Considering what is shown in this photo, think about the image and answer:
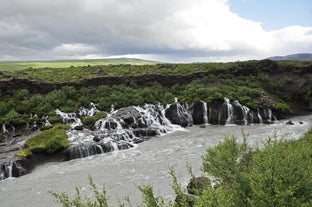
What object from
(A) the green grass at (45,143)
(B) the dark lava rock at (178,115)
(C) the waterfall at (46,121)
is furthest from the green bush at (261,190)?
(B) the dark lava rock at (178,115)

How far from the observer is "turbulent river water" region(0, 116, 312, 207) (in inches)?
985

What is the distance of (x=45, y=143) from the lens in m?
36.2

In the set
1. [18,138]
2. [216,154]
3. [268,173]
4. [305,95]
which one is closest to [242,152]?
[216,154]

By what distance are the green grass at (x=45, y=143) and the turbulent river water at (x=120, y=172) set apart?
7.66 feet

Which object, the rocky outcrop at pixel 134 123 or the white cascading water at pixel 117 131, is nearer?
the rocky outcrop at pixel 134 123

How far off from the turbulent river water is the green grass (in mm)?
2335

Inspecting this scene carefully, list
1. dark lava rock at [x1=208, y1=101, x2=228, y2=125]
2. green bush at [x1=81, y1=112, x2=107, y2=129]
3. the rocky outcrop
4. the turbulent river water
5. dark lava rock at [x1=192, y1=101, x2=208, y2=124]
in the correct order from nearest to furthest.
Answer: the turbulent river water
the rocky outcrop
green bush at [x1=81, y1=112, x2=107, y2=129]
dark lava rock at [x1=208, y1=101, x2=228, y2=125]
dark lava rock at [x1=192, y1=101, x2=208, y2=124]

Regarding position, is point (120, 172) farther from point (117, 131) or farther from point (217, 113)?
point (217, 113)

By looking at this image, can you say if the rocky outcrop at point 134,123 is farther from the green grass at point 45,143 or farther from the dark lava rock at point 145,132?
the green grass at point 45,143

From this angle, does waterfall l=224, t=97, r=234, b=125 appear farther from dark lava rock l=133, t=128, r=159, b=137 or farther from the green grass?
the green grass

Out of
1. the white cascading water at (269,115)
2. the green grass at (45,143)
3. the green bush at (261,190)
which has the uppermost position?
the green bush at (261,190)

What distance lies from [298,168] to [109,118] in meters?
36.2

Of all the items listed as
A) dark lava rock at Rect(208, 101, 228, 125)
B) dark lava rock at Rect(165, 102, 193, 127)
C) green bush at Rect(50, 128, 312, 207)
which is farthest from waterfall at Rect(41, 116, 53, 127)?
green bush at Rect(50, 128, 312, 207)

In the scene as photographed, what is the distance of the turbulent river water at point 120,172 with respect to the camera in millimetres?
25016
